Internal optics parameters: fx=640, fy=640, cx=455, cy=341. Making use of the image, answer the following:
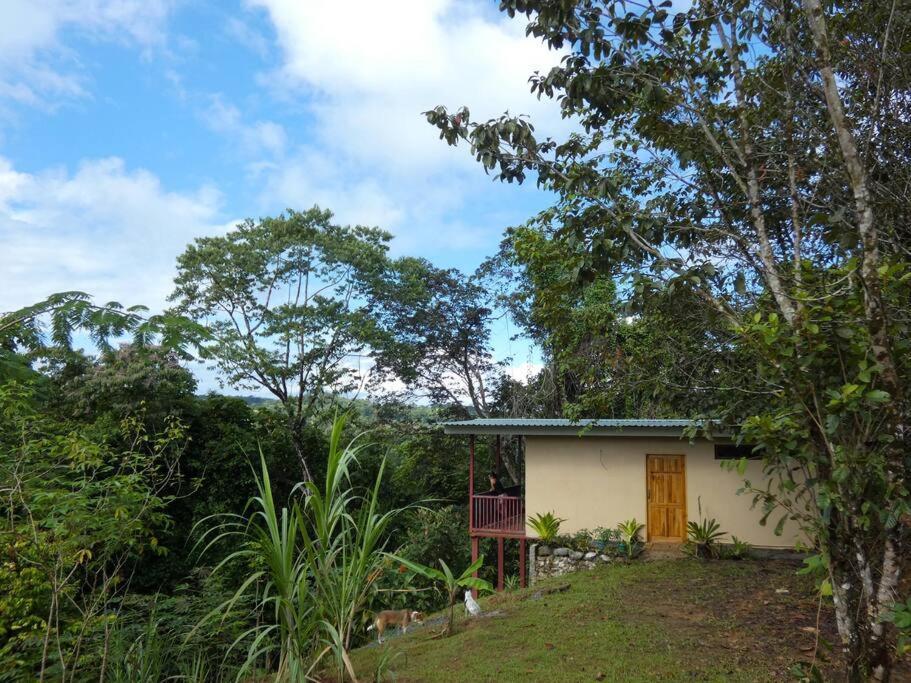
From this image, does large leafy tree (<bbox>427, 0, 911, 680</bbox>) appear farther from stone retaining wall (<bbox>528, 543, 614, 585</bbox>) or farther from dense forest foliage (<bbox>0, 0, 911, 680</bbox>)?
stone retaining wall (<bbox>528, 543, 614, 585</bbox>)

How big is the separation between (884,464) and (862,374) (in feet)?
1.81

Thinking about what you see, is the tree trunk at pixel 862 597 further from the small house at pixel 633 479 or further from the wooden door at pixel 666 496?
the wooden door at pixel 666 496

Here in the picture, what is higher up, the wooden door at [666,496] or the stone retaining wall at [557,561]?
the wooden door at [666,496]

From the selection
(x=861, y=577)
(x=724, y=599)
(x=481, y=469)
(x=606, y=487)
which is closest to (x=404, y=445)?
(x=481, y=469)

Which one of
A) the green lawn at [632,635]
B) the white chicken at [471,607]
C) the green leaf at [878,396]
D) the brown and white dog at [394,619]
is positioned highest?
the green leaf at [878,396]

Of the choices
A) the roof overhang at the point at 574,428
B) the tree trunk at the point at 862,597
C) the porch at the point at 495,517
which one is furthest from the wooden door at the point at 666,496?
the tree trunk at the point at 862,597

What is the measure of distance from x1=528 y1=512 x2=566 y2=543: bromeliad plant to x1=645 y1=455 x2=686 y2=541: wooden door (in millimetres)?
1821

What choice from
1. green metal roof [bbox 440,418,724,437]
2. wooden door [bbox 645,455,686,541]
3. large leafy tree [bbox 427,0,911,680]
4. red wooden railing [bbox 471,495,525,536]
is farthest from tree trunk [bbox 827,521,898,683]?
red wooden railing [bbox 471,495,525,536]

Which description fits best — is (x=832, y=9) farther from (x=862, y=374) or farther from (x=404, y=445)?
(x=404, y=445)

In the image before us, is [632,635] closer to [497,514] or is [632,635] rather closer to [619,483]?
[619,483]

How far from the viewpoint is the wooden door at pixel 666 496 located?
41.8ft

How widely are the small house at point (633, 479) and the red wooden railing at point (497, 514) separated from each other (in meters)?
0.09

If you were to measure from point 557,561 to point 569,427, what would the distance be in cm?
272

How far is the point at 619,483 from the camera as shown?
13.1 metres
